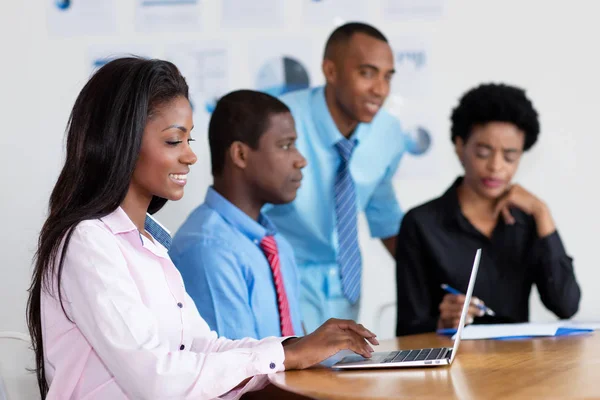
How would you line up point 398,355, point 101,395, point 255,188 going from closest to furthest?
point 101,395 < point 398,355 < point 255,188

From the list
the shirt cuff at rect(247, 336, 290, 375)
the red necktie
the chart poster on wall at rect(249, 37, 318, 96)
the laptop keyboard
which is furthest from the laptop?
the chart poster on wall at rect(249, 37, 318, 96)

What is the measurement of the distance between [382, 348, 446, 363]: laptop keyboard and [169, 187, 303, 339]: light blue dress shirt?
503 mm

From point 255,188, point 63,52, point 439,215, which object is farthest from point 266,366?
point 63,52

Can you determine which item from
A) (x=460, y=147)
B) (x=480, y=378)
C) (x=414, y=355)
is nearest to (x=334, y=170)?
(x=460, y=147)

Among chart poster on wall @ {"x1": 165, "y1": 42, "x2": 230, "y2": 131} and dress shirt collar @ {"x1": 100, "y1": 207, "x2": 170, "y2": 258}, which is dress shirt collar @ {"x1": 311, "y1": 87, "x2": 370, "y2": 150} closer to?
chart poster on wall @ {"x1": 165, "y1": 42, "x2": 230, "y2": 131}

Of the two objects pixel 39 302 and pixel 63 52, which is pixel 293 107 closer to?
pixel 63 52

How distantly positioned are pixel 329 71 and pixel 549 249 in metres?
1.16

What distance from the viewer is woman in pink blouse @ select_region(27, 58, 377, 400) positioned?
5.04 feet

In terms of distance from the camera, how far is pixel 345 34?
339cm

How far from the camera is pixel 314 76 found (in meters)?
3.49

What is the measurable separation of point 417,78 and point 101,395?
2.34 metres

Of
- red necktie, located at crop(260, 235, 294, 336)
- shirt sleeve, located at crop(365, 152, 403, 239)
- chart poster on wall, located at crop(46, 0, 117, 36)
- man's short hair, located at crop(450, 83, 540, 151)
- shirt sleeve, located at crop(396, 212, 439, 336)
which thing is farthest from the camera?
shirt sleeve, located at crop(365, 152, 403, 239)

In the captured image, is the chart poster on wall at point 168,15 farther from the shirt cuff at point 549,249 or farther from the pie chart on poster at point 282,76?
the shirt cuff at point 549,249

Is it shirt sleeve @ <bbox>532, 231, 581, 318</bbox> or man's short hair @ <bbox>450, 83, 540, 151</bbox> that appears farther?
man's short hair @ <bbox>450, 83, 540, 151</bbox>
